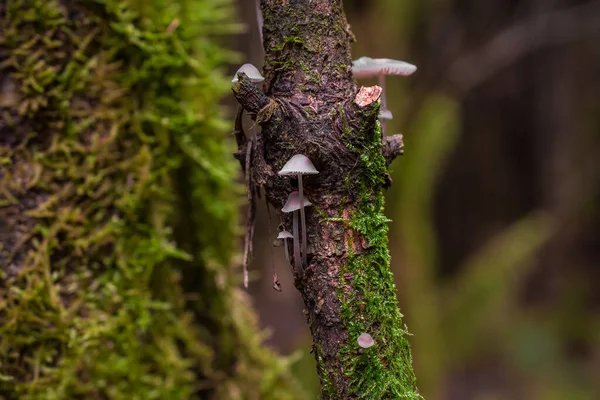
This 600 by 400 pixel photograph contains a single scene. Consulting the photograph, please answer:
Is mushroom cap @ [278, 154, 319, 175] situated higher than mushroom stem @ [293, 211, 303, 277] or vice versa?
mushroom cap @ [278, 154, 319, 175]

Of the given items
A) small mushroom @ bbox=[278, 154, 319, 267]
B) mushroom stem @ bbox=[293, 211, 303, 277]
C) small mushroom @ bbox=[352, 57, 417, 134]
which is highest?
small mushroom @ bbox=[352, 57, 417, 134]

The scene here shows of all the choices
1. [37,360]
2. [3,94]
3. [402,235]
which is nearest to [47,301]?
[37,360]

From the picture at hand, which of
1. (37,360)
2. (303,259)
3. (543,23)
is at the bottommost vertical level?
(37,360)

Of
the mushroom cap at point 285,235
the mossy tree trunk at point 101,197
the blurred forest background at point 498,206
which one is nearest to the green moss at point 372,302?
the mushroom cap at point 285,235

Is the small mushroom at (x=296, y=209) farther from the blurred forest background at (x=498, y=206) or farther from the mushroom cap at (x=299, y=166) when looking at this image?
the blurred forest background at (x=498, y=206)

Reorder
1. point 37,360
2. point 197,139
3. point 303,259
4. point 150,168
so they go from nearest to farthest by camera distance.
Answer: point 303,259
point 37,360
point 150,168
point 197,139

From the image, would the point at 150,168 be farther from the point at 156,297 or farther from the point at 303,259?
the point at 303,259

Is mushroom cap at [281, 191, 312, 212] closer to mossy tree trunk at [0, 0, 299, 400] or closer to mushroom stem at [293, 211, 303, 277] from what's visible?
mushroom stem at [293, 211, 303, 277]

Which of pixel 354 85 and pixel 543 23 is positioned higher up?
pixel 543 23

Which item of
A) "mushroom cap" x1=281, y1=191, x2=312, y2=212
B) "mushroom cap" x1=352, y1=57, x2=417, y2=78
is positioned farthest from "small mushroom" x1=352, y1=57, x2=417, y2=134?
"mushroom cap" x1=281, y1=191, x2=312, y2=212
